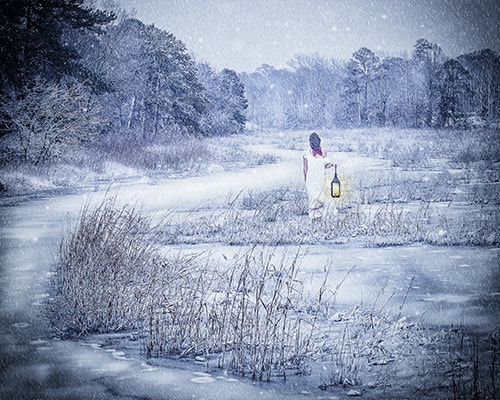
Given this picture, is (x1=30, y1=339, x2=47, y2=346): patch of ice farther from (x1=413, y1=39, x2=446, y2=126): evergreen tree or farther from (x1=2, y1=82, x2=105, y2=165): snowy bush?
(x1=413, y1=39, x2=446, y2=126): evergreen tree

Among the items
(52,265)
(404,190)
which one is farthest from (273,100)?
(52,265)

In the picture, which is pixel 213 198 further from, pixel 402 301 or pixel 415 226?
pixel 402 301

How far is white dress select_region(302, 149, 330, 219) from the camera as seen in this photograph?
397 inches

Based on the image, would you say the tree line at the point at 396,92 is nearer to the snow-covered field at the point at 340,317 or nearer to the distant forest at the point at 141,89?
the distant forest at the point at 141,89

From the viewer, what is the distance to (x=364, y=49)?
234 ft

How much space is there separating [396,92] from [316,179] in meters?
74.4

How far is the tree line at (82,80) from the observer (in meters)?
21.5

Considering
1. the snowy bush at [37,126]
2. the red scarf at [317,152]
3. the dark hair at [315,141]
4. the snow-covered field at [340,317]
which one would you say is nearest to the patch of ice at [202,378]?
the snow-covered field at [340,317]

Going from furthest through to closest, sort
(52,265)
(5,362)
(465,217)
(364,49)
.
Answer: (364,49)
(465,217)
(52,265)
(5,362)

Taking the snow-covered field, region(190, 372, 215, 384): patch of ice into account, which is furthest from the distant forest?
region(190, 372, 215, 384): patch of ice

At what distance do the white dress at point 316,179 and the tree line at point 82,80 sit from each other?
14442 mm

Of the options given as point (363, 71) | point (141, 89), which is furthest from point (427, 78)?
point (141, 89)

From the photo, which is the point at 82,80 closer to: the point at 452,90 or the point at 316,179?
the point at 316,179

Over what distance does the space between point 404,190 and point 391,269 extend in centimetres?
889
